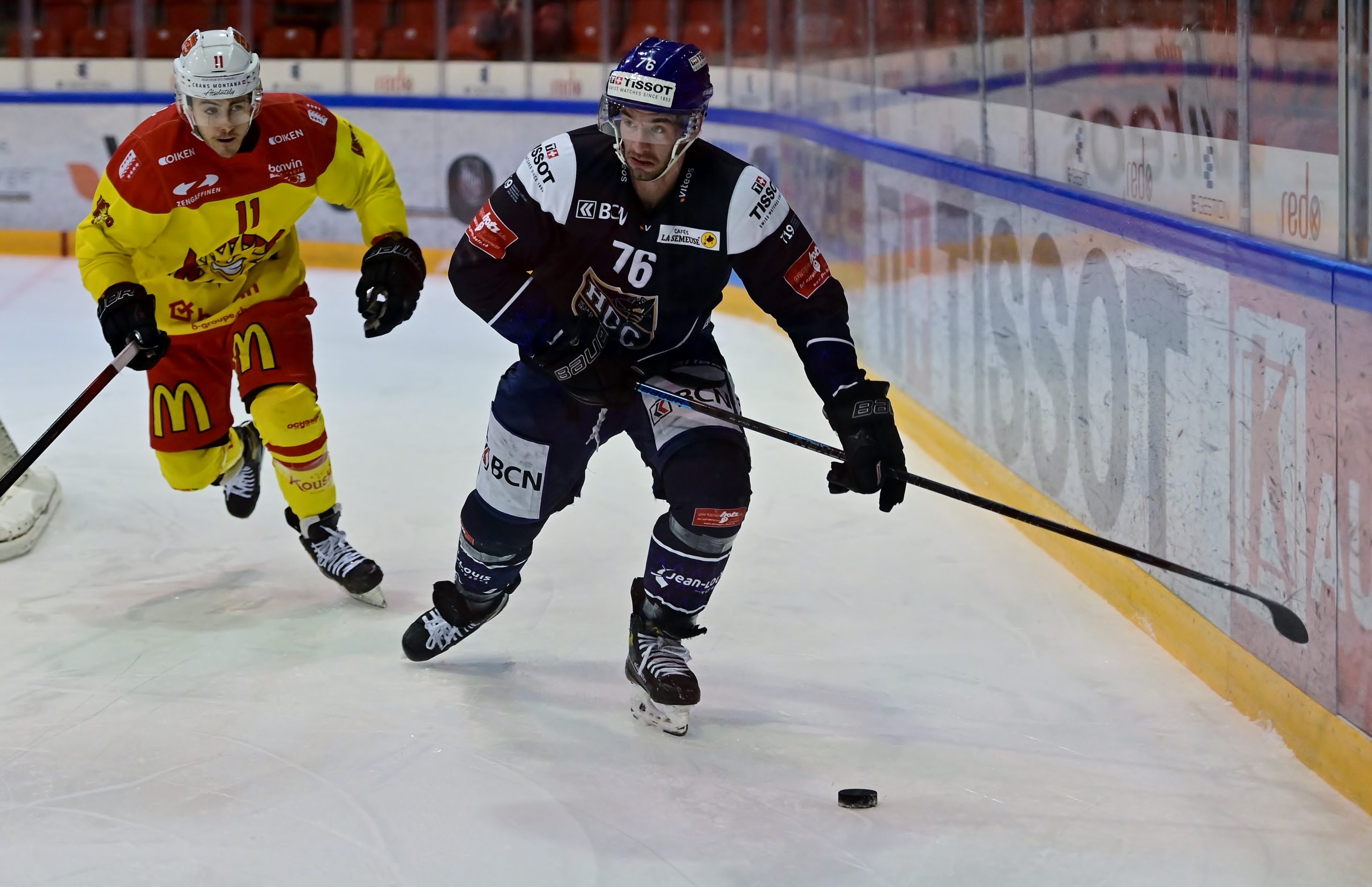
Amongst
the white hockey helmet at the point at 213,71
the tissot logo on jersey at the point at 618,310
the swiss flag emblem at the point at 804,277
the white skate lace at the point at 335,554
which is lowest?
the white skate lace at the point at 335,554

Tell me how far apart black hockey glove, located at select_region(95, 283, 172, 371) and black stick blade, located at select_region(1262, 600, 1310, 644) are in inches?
83.7

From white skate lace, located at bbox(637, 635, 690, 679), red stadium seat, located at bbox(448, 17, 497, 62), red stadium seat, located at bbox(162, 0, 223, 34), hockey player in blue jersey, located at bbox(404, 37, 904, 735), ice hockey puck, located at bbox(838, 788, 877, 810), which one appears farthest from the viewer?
red stadium seat, located at bbox(162, 0, 223, 34)

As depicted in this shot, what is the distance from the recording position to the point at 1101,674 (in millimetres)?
3105

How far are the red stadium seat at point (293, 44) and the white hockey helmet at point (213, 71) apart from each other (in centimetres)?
564

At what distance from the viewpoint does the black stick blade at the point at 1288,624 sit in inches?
105

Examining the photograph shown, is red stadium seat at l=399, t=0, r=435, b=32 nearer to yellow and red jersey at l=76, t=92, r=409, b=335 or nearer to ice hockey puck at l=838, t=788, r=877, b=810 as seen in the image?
yellow and red jersey at l=76, t=92, r=409, b=335

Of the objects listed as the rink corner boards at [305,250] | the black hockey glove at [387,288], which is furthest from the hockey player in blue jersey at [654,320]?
the rink corner boards at [305,250]

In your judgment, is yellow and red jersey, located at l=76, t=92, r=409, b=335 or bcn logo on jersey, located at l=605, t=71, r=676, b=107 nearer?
bcn logo on jersey, located at l=605, t=71, r=676, b=107

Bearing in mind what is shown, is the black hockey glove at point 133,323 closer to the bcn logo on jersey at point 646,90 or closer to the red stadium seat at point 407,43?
the bcn logo on jersey at point 646,90

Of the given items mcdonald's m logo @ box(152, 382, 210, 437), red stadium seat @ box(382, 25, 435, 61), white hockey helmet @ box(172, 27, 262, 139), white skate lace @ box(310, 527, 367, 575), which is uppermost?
red stadium seat @ box(382, 25, 435, 61)

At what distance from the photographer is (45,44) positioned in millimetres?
8555

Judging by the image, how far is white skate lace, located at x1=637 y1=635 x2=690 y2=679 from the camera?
2842mm

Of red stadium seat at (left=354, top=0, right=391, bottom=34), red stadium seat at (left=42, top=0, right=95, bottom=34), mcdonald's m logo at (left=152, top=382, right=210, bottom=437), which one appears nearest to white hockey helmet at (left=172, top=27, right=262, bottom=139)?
mcdonald's m logo at (left=152, top=382, right=210, bottom=437)

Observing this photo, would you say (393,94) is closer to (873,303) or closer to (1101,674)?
(873,303)
